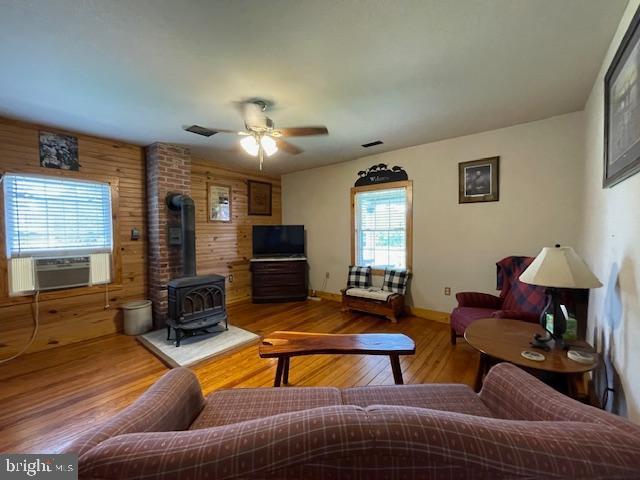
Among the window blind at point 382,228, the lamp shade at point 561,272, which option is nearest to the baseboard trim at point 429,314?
the window blind at point 382,228

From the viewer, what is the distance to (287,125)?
9.71 ft

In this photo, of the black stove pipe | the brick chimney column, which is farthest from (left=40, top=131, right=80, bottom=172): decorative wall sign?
the black stove pipe

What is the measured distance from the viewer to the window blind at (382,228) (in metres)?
4.12

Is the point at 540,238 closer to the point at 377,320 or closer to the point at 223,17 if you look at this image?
the point at 377,320

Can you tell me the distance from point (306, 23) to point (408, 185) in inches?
111

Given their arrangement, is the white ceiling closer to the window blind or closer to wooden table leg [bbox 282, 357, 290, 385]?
the window blind

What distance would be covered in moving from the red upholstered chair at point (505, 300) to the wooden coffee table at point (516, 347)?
32cm

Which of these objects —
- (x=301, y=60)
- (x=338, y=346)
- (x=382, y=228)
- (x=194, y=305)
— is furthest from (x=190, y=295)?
(x=382, y=228)

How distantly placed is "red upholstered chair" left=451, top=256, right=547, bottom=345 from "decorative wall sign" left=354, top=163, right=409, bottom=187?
1792mm

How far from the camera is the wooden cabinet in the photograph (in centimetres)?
480

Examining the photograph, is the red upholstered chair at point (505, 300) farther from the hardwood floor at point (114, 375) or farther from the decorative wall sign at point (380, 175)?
the decorative wall sign at point (380, 175)

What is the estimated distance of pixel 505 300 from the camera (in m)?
2.84

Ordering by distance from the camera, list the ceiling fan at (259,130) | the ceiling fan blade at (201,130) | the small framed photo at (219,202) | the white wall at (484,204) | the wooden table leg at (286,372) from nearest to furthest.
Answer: the wooden table leg at (286,372), the ceiling fan at (259,130), the white wall at (484,204), the ceiling fan blade at (201,130), the small framed photo at (219,202)

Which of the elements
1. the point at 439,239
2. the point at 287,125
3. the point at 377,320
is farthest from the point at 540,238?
the point at 287,125
